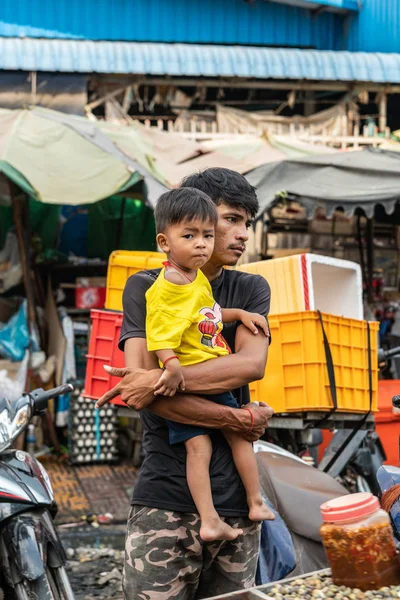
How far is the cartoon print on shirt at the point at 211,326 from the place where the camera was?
243 cm

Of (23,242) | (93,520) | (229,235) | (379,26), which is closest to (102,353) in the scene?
(93,520)

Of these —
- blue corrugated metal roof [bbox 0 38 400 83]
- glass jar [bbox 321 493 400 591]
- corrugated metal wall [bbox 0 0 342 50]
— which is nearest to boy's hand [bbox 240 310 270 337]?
glass jar [bbox 321 493 400 591]

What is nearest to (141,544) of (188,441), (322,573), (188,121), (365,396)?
(188,441)

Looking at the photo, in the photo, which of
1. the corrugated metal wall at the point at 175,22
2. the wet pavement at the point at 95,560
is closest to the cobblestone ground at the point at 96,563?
the wet pavement at the point at 95,560

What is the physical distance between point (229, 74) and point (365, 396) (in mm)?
8310

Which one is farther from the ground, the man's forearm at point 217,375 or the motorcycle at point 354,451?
the man's forearm at point 217,375

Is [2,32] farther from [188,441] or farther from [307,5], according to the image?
[188,441]

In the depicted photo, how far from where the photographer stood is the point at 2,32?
1302cm

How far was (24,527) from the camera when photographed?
11.9 ft

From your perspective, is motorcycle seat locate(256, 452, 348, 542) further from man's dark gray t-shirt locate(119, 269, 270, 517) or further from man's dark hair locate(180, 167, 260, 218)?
man's dark hair locate(180, 167, 260, 218)

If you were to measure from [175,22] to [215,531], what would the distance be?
12899 mm

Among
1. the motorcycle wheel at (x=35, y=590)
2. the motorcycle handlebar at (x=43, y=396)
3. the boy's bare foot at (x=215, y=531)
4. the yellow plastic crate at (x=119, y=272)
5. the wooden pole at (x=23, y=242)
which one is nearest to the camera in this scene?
the boy's bare foot at (x=215, y=531)

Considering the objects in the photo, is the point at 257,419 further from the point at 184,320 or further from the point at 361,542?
the point at 361,542

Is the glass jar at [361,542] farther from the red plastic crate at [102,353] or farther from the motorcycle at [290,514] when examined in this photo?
the red plastic crate at [102,353]
